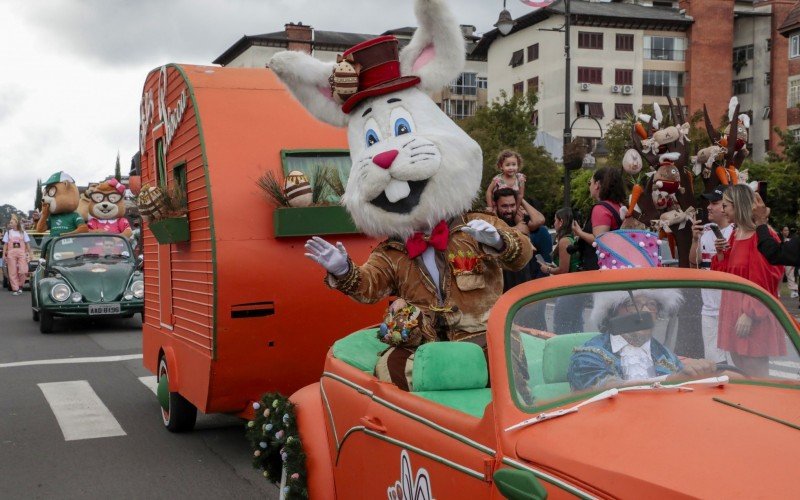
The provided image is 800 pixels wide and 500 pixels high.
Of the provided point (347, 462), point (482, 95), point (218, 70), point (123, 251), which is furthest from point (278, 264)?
point (482, 95)

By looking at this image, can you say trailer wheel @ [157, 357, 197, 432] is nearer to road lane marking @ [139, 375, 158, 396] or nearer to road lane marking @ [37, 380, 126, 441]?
road lane marking @ [37, 380, 126, 441]

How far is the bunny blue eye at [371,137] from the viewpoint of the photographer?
5.12 m

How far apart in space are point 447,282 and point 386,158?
0.70 metres

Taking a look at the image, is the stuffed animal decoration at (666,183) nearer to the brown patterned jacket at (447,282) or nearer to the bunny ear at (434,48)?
the bunny ear at (434,48)

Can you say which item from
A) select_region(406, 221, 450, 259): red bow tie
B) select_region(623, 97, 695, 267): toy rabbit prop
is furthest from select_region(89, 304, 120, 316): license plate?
select_region(406, 221, 450, 259): red bow tie

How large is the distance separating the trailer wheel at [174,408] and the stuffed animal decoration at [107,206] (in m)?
14.7

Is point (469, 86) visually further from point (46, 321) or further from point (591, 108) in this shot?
point (46, 321)

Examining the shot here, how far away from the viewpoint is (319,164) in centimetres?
656

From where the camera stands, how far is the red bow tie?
4.81 m

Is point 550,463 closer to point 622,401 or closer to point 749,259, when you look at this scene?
point 622,401

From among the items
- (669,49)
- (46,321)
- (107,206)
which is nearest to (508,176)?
(46,321)

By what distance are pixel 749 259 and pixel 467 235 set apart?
263 centimetres

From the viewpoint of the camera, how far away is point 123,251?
17.0 meters

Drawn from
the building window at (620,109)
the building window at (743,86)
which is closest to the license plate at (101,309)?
the building window at (620,109)
